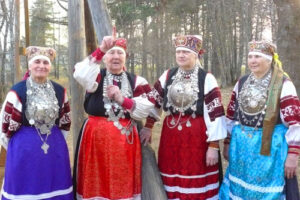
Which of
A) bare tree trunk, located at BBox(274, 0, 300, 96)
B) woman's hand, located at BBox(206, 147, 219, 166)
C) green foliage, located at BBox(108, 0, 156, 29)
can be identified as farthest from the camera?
green foliage, located at BBox(108, 0, 156, 29)

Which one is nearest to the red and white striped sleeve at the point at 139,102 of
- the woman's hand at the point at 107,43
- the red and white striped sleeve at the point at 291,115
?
the woman's hand at the point at 107,43

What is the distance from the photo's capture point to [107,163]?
2982mm

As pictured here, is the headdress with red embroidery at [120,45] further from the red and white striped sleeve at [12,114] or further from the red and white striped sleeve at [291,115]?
the red and white striped sleeve at [291,115]

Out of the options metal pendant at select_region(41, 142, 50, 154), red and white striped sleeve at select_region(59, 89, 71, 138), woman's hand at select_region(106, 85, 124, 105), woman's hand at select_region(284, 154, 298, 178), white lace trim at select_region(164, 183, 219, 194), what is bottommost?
white lace trim at select_region(164, 183, 219, 194)

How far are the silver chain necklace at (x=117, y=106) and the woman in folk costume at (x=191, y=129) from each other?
0.91 feet

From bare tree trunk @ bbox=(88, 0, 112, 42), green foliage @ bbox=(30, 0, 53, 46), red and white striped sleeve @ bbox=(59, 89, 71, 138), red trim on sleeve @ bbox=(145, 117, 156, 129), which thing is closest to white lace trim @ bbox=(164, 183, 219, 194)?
red trim on sleeve @ bbox=(145, 117, 156, 129)

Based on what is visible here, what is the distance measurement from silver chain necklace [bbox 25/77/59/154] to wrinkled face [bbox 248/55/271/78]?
170 cm

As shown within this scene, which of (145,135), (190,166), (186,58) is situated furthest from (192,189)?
(186,58)

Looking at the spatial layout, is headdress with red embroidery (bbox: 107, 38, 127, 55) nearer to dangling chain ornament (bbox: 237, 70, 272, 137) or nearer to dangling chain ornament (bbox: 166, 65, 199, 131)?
dangling chain ornament (bbox: 166, 65, 199, 131)

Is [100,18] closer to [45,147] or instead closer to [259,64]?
[45,147]

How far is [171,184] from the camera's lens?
126 inches

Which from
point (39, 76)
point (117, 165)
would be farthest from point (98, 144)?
point (39, 76)

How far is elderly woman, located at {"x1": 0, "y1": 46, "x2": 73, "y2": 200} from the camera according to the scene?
9.39 ft

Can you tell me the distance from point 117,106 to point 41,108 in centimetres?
63
